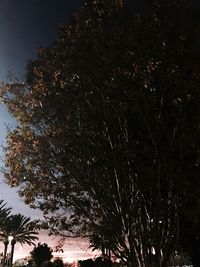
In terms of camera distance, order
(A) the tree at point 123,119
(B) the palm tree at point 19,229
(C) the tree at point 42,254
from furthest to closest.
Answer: (B) the palm tree at point 19,229
(C) the tree at point 42,254
(A) the tree at point 123,119

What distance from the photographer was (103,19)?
51.1 feet

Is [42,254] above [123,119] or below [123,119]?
above

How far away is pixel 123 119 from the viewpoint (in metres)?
15.9

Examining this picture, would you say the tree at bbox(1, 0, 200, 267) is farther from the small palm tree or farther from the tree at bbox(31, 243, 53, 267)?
the small palm tree

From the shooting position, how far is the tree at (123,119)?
14781 mm

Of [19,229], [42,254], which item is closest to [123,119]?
[42,254]

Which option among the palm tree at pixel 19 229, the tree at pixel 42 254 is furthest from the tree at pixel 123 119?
the palm tree at pixel 19 229

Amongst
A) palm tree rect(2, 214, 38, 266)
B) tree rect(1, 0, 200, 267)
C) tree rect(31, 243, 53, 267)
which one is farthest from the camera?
palm tree rect(2, 214, 38, 266)

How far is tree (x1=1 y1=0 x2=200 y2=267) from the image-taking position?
48.5 feet

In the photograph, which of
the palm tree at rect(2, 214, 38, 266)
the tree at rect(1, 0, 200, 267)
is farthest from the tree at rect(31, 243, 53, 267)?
the tree at rect(1, 0, 200, 267)

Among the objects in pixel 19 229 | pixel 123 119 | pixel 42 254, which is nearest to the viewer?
pixel 123 119

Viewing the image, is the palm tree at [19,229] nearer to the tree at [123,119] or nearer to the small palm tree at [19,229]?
the small palm tree at [19,229]

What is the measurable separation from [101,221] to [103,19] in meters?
7.87

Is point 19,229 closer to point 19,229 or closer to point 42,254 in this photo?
point 19,229
